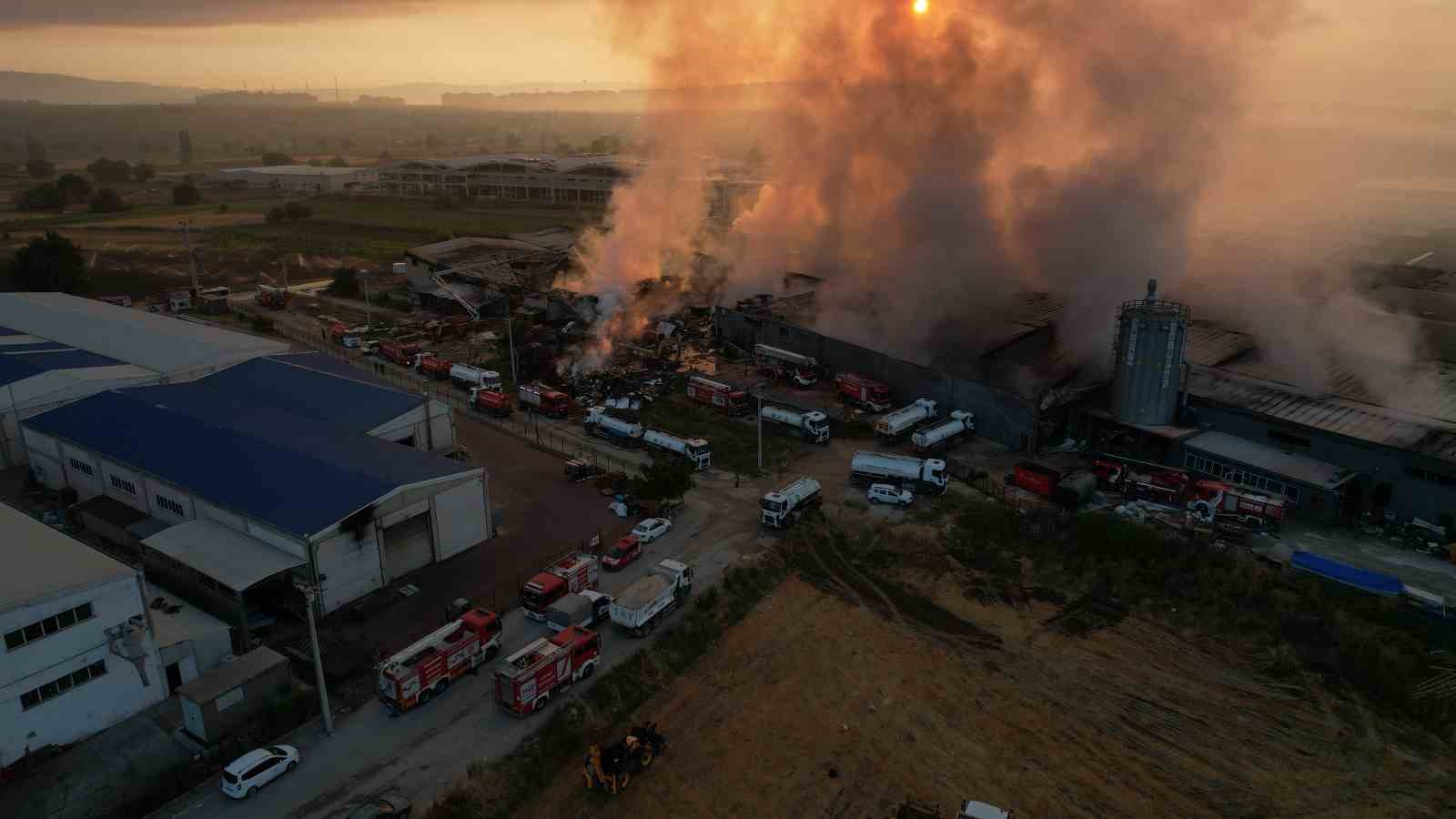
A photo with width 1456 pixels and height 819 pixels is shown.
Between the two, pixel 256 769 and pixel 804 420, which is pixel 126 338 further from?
pixel 256 769

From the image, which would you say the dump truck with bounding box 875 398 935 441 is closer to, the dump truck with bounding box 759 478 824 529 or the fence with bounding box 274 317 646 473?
the dump truck with bounding box 759 478 824 529

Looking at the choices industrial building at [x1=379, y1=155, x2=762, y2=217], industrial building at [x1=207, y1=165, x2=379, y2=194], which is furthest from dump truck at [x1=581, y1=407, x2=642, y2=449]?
industrial building at [x1=207, y1=165, x2=379, y2=194]

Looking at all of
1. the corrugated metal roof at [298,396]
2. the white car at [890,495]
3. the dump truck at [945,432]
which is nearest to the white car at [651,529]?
the white car at [890,495]

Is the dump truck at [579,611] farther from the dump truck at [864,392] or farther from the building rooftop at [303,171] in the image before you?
the building rooftop at [303,171]

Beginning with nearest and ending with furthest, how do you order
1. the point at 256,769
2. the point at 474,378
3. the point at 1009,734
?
1. the point at 256,769
2. the point at 1009,734
3. the point at 474,378

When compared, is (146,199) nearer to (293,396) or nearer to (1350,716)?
(293,396)

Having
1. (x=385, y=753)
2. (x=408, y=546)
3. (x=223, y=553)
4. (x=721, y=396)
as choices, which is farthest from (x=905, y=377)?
(x=385, y=753)
